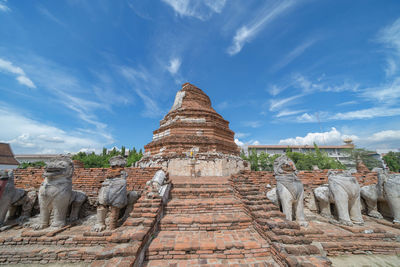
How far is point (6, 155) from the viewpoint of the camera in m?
27.6

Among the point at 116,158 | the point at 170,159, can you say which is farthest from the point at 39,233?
Result: the point at 170,159

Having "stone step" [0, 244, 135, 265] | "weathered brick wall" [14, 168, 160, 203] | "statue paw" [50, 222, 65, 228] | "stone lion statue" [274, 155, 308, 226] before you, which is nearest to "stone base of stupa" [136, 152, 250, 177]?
"weathered brick wall" [14, 168, 160, 203]

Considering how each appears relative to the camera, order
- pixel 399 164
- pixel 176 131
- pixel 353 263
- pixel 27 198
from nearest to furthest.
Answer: pixel 353 263, pixel 27 198, pixel 176 131, pixel 399 164

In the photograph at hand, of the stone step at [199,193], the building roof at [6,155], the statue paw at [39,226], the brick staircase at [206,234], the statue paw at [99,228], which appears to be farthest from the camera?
the building roof at [6,155]

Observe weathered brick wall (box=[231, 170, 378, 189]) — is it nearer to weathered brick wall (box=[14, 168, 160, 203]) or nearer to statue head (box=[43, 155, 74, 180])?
weathered brick wall (box=[14, 168, 160, 203])

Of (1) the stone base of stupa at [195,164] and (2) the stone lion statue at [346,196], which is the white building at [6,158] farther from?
(2) the stone lion statue at [346,196]

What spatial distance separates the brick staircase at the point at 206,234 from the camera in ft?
10.3

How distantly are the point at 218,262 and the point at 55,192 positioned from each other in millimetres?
4650

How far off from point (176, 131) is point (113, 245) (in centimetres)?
817

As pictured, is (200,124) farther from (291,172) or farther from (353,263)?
(353,263)

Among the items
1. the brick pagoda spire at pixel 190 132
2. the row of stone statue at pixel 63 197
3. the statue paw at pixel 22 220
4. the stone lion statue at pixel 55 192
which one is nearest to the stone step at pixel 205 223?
the row of stone statue at pixel 63 197

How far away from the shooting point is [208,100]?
14.4 m

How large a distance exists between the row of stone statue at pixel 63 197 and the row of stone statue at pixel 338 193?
12.2 feet

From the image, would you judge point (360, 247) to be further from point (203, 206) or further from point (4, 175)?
point (4, 175)
